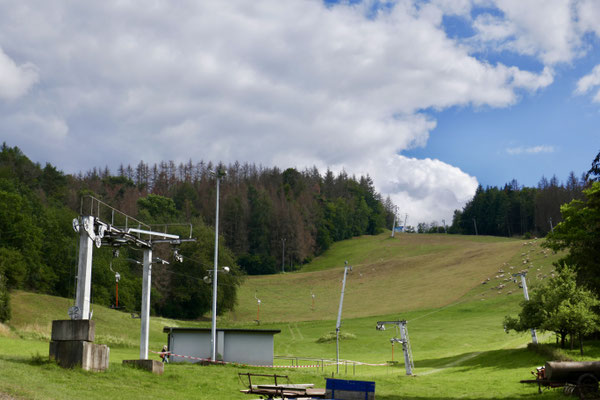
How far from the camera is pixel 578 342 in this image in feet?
143

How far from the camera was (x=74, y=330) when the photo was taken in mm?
22094

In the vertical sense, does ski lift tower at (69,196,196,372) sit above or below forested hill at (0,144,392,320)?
below

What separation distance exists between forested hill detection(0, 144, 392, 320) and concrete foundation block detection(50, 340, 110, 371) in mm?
11335

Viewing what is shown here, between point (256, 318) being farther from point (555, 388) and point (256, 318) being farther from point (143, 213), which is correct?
point (555, 388)

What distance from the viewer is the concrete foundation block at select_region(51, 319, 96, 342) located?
22.0m

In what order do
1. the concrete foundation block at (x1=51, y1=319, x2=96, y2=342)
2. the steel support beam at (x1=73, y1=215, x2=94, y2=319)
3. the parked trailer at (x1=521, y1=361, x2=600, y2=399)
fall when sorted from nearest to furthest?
the parked trailer at (x1=521, y1=361, x2=600, y2=399) < the concrete foundation block at (x1=51, y1=319, x2=96, y2=342) < the steel support beam at (x1=73, y1=215, x2=94, y2=319)

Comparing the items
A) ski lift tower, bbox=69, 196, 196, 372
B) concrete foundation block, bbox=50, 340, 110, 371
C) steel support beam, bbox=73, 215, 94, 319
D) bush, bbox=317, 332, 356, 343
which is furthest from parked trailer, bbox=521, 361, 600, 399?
bush, bbox=317, 332, 356, 343

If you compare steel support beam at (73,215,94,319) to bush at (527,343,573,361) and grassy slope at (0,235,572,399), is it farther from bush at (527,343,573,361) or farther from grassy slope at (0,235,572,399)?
bush at (527,343,573,361)

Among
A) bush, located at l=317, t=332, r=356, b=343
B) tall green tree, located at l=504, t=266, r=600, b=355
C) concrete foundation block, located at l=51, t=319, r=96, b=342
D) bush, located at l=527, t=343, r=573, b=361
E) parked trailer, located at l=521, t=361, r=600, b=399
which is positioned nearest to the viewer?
parked trailer, located at l=521, t=361, r=600, b=399

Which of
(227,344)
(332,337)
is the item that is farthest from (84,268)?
(332,337)

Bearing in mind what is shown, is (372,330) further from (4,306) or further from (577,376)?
(577,376)

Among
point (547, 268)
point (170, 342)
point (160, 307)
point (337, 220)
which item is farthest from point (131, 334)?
point (337, 220)

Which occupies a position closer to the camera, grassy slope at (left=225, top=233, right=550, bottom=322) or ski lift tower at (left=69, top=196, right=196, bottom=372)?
ski lift tower at (left=69, top=196, right=196, bottom=372)

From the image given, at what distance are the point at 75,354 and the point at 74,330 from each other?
919 mm
